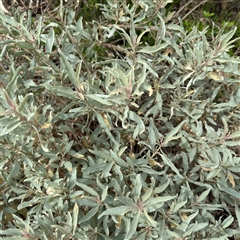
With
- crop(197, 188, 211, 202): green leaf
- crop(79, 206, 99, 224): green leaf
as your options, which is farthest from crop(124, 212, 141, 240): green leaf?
crop(197, 188, 211, 202): green leaf

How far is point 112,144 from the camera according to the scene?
1.39 m

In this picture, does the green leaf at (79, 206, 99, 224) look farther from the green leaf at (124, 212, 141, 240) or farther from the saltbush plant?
the green leaf at (124, 212, 141, 240)

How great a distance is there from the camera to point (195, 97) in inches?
57.6

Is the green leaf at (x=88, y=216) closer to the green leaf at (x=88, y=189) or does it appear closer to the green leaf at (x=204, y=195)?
the green leaf at (x=88, y=189)

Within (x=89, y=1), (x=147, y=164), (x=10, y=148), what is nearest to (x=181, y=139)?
(x=147, y=164)

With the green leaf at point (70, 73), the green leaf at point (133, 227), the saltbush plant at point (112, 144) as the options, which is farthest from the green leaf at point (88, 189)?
the green leaf at point (70, 73)

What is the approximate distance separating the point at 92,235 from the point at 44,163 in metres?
0.33

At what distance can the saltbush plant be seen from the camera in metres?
1.18

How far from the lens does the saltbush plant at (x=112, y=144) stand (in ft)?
3.88

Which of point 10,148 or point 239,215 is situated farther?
point 239,215

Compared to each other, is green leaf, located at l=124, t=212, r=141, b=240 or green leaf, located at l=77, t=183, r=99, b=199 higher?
green leaf, located at l=77, t=183, r=99, b=199

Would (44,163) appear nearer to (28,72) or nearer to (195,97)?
(28,72)

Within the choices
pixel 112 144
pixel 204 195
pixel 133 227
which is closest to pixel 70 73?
pixel 112 144

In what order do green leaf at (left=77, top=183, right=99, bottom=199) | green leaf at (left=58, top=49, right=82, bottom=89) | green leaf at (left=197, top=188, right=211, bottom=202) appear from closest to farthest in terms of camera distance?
green leaf at (left=58, top=49, right=82, bottom=89)
green leaf at (left=77, top=183, right=99, bottom=199)
green leaf at (left=197, top=188, right=211, bottom=202)
